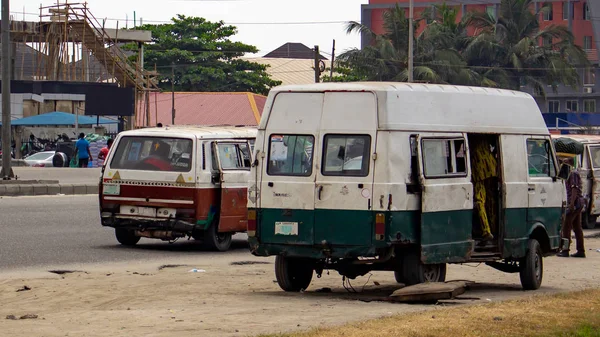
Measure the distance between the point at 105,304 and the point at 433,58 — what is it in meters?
48.1

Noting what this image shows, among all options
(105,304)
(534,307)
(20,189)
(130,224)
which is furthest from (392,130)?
(20,189)

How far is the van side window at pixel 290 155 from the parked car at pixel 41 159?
31141mm

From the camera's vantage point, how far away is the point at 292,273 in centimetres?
1184

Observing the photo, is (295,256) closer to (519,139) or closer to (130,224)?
(519,139)

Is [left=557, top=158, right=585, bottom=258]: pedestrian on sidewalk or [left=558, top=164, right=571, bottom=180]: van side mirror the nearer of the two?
[left=558, top=164, right=571, bottom=180]: van side mirror

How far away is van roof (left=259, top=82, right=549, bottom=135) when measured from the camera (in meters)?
10.9

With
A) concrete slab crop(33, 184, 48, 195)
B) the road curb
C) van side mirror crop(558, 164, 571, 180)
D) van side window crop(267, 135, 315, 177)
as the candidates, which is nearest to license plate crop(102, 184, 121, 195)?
van side window crop(267, 135, 315, 177)

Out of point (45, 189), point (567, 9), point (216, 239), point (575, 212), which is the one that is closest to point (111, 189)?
point (216, 239)

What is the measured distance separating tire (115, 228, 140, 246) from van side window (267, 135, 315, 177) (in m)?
5.78

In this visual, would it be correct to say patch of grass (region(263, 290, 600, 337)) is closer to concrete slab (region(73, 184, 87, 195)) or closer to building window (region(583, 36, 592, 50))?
concrete slab (region(73, 184, 87, 195))

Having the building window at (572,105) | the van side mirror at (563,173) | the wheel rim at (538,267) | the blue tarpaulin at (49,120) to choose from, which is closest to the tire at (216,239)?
the wheel rim at (538,267)

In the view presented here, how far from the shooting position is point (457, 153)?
1162 centimetres

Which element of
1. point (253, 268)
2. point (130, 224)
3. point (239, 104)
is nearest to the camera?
point (253, 268)

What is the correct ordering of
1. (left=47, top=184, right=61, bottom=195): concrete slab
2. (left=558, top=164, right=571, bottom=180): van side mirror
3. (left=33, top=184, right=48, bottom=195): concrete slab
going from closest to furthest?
(left=558, top=164, right=571, bottom=180): van side mirror → (left=33, top=184, right=48, bottom=195): concrete slab → (left=47, top=184, right=61, bottom=195): concrete slab
